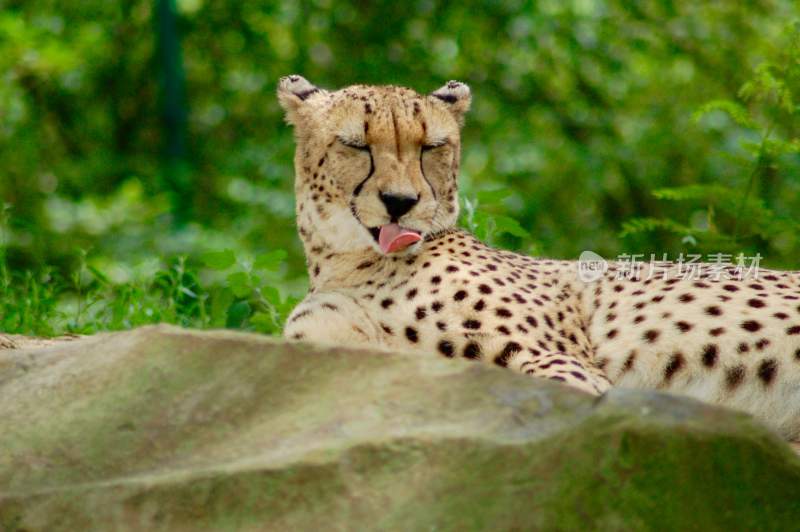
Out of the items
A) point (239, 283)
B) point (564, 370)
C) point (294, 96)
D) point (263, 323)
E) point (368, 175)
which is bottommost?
point (263, 323)

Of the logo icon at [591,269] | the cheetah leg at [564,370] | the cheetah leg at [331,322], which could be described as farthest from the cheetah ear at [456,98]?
the cheetah leg at [564,370]

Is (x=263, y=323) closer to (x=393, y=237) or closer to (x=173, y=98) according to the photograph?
(x=393, y=237)

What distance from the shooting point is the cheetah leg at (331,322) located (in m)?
3.67

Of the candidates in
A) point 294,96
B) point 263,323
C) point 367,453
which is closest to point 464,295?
point 294,96

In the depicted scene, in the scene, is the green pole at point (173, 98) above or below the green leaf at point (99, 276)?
above

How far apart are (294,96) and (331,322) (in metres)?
0.84

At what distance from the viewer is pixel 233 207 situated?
8.70 metres

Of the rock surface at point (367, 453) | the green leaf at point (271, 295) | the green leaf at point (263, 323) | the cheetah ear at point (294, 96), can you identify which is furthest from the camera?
the green leaf at point (271, 295)

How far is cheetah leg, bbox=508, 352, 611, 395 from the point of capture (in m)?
3.28

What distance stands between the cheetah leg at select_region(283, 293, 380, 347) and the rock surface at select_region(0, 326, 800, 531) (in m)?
1.13

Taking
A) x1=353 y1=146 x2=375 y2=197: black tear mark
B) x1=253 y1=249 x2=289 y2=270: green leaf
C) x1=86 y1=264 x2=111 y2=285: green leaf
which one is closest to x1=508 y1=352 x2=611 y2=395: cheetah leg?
x1=353 y1=146 x2=375 y2=197: black tear mark

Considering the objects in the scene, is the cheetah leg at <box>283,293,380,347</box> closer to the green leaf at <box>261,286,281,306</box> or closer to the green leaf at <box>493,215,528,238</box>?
the green leaf at <box>261,286,281,306</box>

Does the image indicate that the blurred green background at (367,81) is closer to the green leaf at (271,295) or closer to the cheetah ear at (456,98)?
the green leaf at (271,295)

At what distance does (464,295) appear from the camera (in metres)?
3.64
